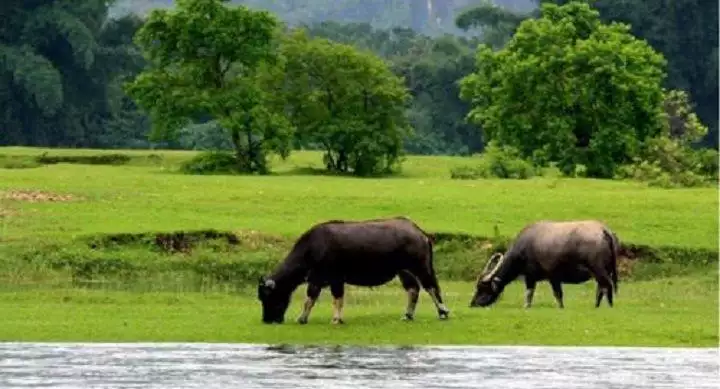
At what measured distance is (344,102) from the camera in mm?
69688

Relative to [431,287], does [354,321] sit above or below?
below

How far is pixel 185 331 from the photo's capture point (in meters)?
30.5

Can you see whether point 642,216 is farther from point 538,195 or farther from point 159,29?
point 159,29

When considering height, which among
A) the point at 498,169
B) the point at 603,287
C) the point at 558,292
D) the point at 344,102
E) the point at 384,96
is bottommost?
the point at 558,292

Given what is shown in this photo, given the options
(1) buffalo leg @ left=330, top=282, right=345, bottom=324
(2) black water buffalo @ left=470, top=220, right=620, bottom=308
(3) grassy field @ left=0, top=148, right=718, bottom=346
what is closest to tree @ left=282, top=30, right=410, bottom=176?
(3) grassy field @ left=0, top=148, right=718, bottom=346

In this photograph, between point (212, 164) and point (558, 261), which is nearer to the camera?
point (558, 261)

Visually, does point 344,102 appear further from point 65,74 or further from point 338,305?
point 338,305

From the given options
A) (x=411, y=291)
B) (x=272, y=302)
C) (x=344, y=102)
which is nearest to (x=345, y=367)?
(x=272, y=302)

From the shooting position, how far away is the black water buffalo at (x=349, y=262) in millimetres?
32312

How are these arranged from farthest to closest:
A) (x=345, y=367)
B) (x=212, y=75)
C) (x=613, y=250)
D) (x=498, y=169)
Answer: (x=212, y=75)
(x=498, y=169)
(x=613, y=250)
(x=345, y=367)

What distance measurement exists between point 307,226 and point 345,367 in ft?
61.7

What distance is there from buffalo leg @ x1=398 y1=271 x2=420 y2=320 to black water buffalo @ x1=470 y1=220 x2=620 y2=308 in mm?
3737

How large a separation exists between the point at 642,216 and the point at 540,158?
19.7 metres

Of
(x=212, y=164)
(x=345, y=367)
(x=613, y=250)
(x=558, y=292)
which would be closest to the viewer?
(x=345, y=367)
